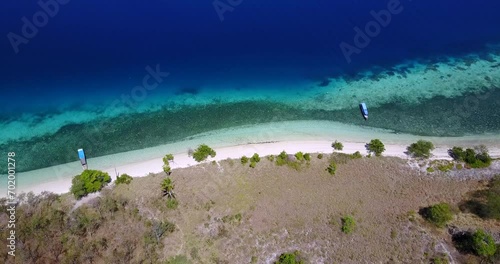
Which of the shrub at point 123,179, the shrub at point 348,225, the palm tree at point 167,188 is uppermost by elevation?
the shrub at point 123,179

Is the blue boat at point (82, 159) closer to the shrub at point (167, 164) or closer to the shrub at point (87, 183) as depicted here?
the shrub at point (87, 183)

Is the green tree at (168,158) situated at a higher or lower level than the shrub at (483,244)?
higher

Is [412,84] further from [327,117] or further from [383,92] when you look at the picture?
[327,117]

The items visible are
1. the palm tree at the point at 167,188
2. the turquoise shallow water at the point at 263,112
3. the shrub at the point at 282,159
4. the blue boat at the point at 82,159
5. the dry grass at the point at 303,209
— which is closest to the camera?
the dry grass at the point at 303,209

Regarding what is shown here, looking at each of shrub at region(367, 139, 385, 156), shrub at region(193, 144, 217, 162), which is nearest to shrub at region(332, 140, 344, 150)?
shrub at region(367, 139, 385, 156)

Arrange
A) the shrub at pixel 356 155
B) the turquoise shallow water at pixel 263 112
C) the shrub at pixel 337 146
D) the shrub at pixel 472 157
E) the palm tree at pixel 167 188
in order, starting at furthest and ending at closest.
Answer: the turquoise shallow water at pixel 263 112 → the shrub at pixel 337 146 → the shrub at pixel 356 155 → the shrub at pixel 472 157 → the palm tree at pixel 167 188

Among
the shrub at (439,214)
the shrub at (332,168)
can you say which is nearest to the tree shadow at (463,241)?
the shrub at (439,214)
